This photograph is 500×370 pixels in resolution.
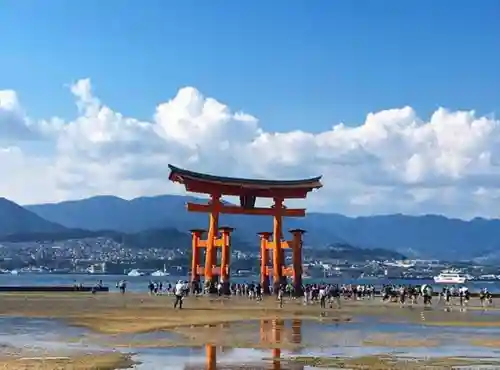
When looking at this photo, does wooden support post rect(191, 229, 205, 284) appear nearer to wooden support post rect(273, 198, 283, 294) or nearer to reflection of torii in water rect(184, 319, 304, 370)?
wooden support post rect(273, 198, 283, 294)

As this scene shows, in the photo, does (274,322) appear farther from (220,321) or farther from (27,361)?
(27,361)

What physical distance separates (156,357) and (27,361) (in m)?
3.39

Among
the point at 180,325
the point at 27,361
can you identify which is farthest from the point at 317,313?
the point at 27,361

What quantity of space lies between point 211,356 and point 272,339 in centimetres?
589

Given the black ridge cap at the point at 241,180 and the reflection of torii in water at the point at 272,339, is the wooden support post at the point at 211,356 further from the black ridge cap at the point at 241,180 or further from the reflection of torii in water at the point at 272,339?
the black ridge cap at the point at 241,180

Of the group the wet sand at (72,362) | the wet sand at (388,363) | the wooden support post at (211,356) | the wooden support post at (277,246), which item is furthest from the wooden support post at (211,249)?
the wet sand at (388,363)

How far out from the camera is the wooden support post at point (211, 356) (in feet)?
63.8

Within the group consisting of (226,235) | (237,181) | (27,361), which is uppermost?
(237,181)

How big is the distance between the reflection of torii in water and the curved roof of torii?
97.7 ft

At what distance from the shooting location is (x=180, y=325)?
33938 millimetres

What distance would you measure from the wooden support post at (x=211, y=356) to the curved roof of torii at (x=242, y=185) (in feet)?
139

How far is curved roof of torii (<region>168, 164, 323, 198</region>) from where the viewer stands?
218ft

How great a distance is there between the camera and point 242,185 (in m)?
68.3

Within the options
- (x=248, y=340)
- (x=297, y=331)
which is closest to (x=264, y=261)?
(x=297, y=331)
